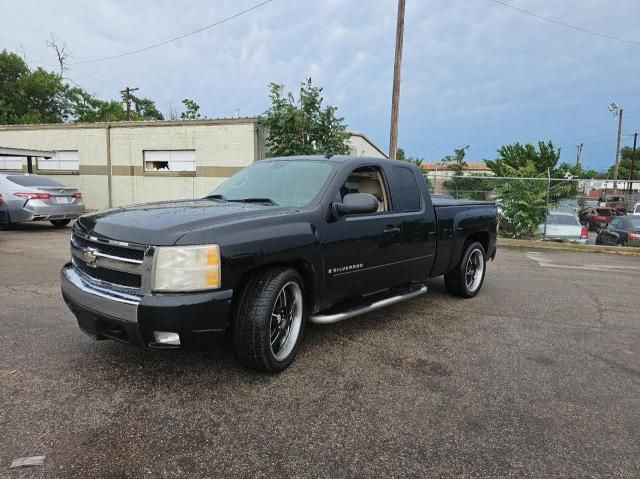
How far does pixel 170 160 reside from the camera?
59.9 feet

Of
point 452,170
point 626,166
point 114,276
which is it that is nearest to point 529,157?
point 452,170

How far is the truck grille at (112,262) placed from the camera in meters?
3.09

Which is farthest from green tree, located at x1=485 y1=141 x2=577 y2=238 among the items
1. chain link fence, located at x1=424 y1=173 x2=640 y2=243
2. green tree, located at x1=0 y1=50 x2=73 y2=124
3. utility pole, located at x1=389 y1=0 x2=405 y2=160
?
green tree, located at x1=0 y1=50 x2=73 y2=124

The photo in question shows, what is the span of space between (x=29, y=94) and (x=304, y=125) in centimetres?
3642

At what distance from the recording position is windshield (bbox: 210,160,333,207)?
4.20 m

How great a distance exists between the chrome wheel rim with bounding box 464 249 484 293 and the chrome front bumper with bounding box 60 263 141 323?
450 cm

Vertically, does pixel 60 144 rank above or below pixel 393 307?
above

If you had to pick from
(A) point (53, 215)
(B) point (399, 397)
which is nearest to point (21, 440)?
(B) point (399, 397)

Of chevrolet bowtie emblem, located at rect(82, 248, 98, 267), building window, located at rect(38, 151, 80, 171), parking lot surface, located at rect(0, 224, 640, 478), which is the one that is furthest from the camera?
building window, located at rect(38, 151, 80, 171)

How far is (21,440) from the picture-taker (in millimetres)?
2627

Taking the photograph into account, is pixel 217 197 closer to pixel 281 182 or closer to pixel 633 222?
pixel 281 182

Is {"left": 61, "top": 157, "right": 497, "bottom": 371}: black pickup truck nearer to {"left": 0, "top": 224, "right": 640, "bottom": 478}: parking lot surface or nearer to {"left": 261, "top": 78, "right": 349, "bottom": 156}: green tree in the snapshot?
{"left": 0, "top": 224, "right": 640, "bottom": 478}: parking lot surface

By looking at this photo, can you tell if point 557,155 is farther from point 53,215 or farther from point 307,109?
point 53,215

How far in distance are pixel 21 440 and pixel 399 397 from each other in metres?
2.33
